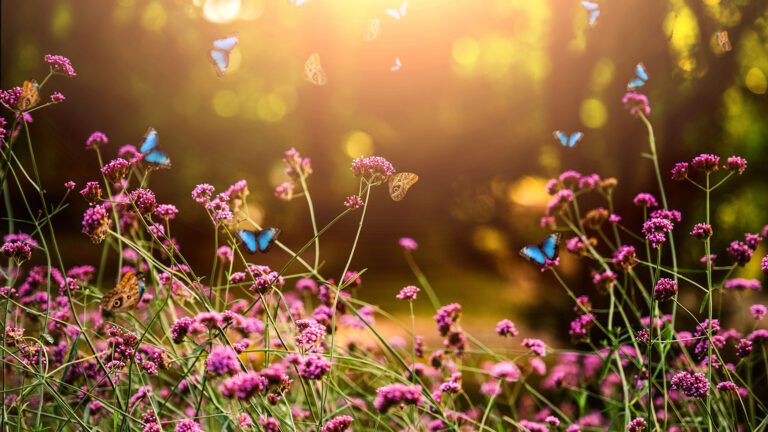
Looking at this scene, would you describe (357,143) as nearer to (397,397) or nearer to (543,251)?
(543,251)

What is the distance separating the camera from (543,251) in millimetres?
2330

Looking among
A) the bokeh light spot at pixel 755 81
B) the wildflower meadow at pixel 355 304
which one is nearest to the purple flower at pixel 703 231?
the wildflower meadow at pixel 355 304

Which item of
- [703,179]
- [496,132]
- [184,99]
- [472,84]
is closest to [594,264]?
[703,179]

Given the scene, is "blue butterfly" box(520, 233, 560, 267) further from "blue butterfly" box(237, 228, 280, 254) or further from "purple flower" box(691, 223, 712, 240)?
"blue butterfly" box(237, 228, 280, 254)

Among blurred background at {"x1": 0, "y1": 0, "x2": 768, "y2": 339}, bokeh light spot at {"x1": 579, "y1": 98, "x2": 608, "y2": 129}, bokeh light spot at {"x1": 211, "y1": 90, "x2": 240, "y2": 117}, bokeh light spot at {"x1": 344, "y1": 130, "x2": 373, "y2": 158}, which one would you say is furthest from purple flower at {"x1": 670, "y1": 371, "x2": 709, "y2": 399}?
bokeh light spot at {"x1": 211, "y1": 90, "x2": 240, "y2": 117}

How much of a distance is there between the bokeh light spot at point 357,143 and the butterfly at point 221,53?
257 inches

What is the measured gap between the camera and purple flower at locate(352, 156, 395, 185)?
6.56 ft

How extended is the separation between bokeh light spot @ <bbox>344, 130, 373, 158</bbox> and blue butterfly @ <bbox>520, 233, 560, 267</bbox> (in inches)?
275

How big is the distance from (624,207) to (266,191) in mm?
6214

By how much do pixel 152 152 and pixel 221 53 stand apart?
2.19 feet

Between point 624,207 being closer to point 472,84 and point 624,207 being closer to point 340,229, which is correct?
point 472,84

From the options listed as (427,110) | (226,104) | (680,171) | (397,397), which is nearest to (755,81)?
(680,171)

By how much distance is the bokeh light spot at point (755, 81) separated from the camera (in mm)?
5066

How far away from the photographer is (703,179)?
188 inches
